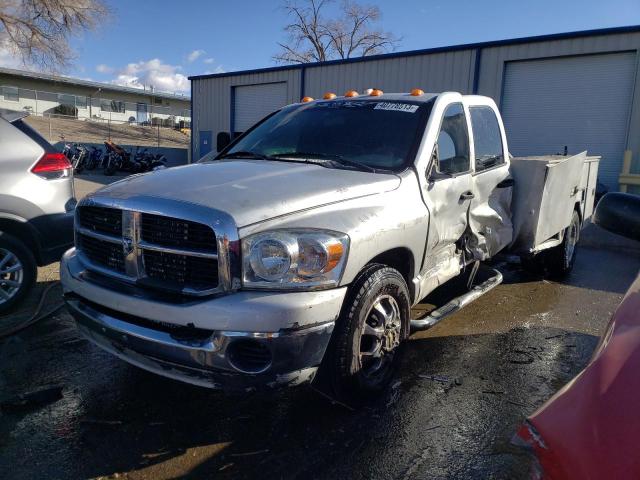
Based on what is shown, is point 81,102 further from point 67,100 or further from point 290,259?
point 290,259

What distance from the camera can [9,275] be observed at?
14.6 ft

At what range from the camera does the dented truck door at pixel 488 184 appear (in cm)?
427

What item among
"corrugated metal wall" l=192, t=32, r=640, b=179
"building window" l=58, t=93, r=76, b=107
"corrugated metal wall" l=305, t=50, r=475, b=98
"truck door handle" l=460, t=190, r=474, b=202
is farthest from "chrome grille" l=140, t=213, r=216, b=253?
"building window" l=58, t=93, r=76, b=107

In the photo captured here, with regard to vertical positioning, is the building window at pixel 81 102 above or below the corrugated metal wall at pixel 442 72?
above

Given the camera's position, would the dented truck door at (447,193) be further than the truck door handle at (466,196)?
No

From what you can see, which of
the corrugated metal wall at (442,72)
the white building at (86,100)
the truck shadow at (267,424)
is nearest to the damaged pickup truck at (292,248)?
the truck shadow at (267,424)

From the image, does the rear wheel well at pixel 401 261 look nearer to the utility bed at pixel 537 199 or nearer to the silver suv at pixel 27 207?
the utility bed at pixel 537 199

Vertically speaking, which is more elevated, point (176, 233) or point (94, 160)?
point (176, 233)

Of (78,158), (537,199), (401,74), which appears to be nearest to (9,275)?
(537,199)

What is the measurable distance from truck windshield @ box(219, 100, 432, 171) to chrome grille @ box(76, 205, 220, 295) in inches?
50.5

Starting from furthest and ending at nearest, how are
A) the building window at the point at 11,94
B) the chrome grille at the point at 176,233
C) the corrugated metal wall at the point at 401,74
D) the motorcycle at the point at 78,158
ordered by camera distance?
the building window at the point at 11,94
the motorcycle at the point at 78,158
the corrugated metal wall at the point at 401,74
the chrome grille at the point at 176,233

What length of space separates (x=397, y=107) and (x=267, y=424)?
8.19 feet

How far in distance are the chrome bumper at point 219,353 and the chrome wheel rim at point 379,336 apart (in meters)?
0.50

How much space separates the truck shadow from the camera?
2646mm
